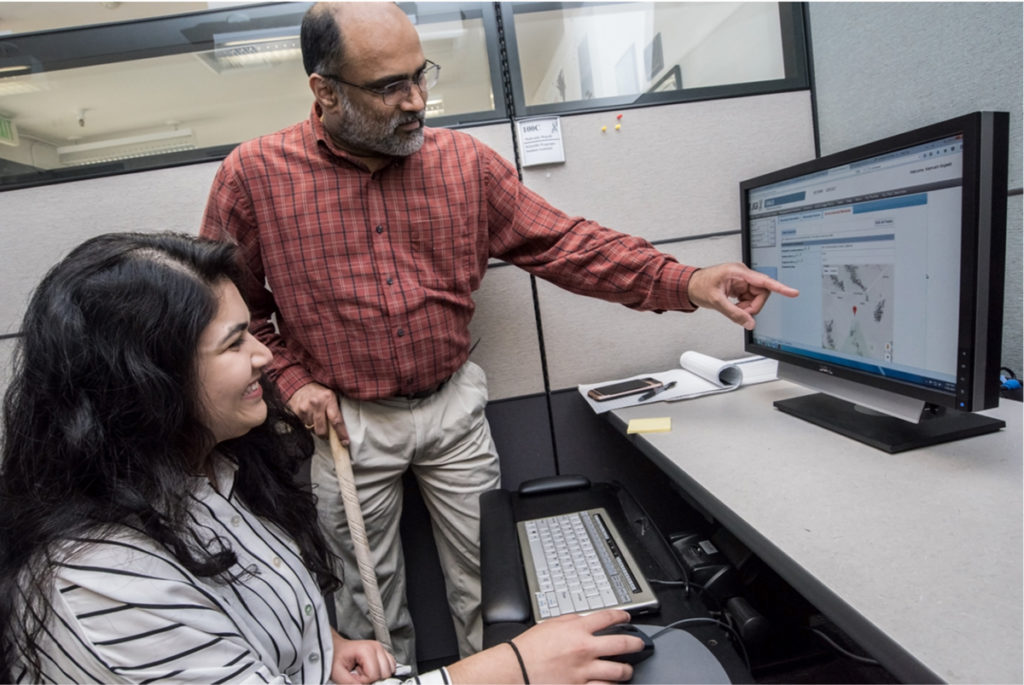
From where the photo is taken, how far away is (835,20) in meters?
1.24

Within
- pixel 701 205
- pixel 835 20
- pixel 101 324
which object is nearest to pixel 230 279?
pixel 101 324

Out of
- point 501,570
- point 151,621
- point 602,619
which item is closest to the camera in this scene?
point 151,621

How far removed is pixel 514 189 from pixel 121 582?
0.91 m

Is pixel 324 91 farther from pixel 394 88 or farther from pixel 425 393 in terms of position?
pixel 425 393

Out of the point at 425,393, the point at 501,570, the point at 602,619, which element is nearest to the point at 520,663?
the point at 602,619

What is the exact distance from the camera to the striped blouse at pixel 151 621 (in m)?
0.48

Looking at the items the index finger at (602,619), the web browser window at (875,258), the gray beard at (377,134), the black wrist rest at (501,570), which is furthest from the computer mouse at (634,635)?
the gray beard at (377,134)

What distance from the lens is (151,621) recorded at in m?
0.49

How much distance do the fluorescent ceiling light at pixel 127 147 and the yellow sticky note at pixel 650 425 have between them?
43.9 inches

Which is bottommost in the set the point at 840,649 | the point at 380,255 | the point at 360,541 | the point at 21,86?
the point at 840,649

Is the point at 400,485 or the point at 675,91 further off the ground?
the point at 675,91

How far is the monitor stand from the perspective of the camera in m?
0.81

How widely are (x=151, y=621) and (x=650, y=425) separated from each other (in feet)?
2.62

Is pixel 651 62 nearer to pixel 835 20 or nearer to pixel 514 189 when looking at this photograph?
pixel 835 20
